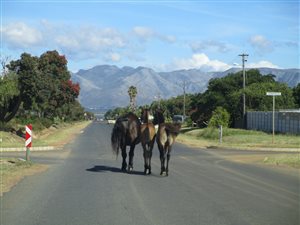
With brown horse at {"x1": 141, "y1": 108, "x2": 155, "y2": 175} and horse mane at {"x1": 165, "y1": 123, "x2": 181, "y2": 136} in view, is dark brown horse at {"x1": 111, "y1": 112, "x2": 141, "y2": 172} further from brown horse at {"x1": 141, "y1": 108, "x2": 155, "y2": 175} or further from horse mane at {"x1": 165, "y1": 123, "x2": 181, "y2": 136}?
horse mane at {"x1": 165, "y1": 123, "x2": 181, "y2": 136}

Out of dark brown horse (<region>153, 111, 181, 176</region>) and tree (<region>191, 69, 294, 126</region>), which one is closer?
dark brown horse (<region>153, 111, 181, 176</region>)

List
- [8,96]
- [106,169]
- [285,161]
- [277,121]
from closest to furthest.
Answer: [106,169], [285,161], [8,96], [277,121]

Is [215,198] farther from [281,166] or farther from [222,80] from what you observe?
[222,80]

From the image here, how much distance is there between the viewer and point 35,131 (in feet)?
174

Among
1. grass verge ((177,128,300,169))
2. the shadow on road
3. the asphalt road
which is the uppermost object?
the asphalt road

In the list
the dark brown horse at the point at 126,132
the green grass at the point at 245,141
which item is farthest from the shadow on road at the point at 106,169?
the green grass at the point at 245,141

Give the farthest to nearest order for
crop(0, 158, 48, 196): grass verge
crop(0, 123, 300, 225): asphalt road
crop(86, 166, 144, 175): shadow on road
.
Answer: crop(86, 166, 144, 175): shadow on road, crop(0, 158, 48, 196): grass verge, crop(0, 123, 300, 225): asphalt road

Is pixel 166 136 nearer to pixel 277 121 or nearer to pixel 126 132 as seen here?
pixel 126 132

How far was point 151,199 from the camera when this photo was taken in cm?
1199

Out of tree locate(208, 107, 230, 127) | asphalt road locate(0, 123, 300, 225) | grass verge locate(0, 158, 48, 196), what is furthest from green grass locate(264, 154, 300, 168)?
tree locate(208, 107, 230, 127)

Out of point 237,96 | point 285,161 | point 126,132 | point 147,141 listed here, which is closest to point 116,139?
point 126,132

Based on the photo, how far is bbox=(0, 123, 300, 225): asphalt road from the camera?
387 inches

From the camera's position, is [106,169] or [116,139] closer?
[116,139]

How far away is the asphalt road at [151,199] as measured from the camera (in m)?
9.84
